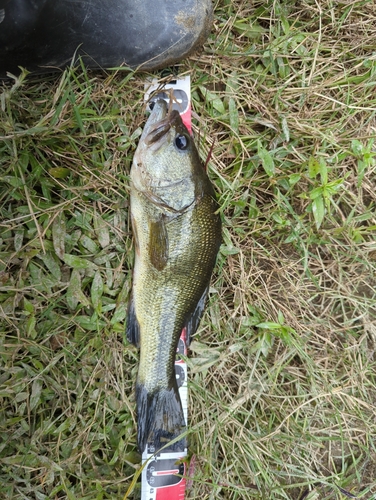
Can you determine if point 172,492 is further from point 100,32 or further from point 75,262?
point 100,32

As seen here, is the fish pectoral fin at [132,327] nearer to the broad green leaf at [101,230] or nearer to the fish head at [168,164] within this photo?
the broad green leaf at [101,230]

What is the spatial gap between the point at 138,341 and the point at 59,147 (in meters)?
1.17

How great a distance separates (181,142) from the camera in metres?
2.17

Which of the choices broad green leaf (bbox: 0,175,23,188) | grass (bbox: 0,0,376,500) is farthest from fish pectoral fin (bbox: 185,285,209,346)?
broad green leaf (bbox: 0,175,23,188)

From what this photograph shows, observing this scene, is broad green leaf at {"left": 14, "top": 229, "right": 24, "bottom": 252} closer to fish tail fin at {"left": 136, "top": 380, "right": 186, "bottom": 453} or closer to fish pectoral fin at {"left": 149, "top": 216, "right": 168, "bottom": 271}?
fish pectoral fin at {"left": 149, "top": 216, "right": 168, "bottom": 271}

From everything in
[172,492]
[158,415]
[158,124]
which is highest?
[158,124]

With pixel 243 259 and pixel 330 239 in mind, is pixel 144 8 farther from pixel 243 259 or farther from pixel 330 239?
pixel 330 239

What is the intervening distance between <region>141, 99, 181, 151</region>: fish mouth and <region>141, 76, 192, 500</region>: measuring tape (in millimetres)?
125

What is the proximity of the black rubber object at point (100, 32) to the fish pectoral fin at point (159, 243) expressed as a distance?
2.99 feet

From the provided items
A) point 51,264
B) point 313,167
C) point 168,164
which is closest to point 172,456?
point 51,264

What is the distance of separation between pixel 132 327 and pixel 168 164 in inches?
36.8

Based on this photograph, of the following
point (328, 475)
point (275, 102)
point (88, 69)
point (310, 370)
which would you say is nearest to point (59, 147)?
point (88, 69)

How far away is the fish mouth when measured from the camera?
214cm

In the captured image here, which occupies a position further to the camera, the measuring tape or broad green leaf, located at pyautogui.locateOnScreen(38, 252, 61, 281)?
the measuring tape
